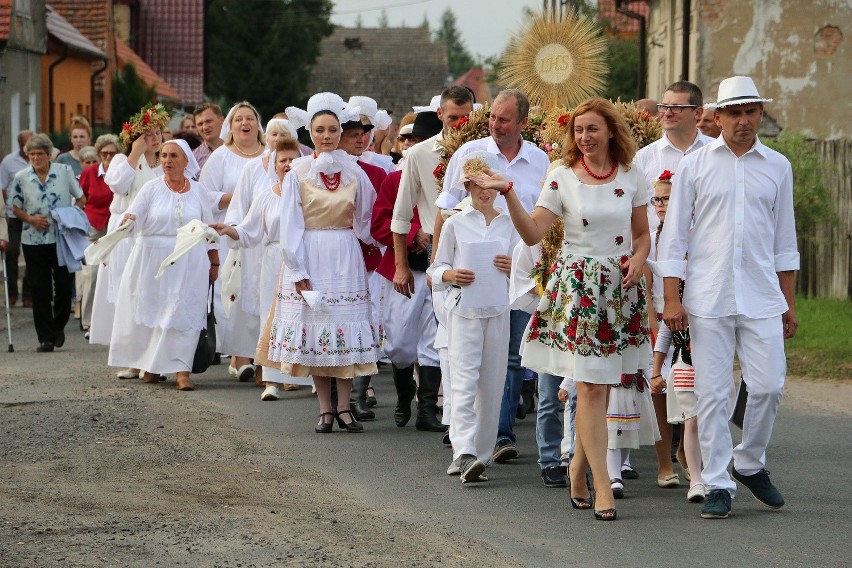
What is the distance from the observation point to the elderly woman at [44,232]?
53.3 feet

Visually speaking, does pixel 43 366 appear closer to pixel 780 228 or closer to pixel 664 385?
pixel 664 385

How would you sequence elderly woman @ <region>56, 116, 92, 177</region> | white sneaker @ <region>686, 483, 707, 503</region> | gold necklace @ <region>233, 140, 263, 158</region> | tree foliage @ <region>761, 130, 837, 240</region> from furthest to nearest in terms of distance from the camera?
elderly woman @ <region>56, 116, 92, 177</region>
tree foliage @ <region>761, 130, 837, 240</region>
gold necklace @ <region>233, 140, 263, 158</region>
white sneaker @ <region>686, 483, 707, 503</region>

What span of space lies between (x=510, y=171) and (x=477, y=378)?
1.36m

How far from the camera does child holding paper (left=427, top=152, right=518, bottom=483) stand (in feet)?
29.4

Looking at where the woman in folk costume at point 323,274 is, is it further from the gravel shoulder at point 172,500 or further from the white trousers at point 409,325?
the gravel shoulder at point 172,500

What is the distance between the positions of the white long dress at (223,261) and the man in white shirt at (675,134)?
464cm

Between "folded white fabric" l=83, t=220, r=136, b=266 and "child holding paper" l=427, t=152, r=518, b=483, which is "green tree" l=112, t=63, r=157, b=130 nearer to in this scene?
"folded white fabric" l=83, t=220, r=136, b=266

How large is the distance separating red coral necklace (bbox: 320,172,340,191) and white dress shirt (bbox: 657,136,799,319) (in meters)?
3.26

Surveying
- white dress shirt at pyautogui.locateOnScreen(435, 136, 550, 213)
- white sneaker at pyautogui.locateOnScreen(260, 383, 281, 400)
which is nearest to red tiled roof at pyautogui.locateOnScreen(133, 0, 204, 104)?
white sneaker at pyautogui.locateOnScreen(260, 383, 281, 400)

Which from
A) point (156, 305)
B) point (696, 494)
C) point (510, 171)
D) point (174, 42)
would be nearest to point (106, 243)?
point (156, 305)

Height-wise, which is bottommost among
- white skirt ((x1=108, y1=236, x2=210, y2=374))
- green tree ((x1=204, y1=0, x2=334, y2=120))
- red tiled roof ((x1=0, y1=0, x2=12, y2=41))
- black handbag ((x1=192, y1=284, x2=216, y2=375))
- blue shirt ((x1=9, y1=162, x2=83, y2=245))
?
black handbag ((x1=192, y1=284, x2=216, y2=375))

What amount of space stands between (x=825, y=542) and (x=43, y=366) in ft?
29.8

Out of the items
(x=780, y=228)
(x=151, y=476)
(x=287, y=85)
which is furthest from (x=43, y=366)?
(x=287, y=85)

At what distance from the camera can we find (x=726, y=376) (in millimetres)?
7961
